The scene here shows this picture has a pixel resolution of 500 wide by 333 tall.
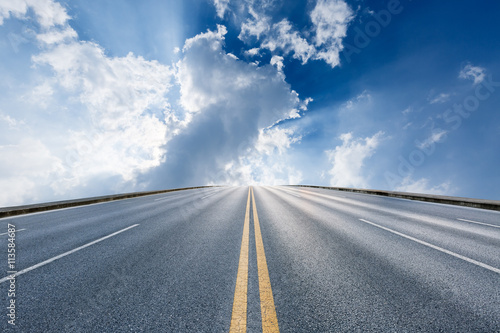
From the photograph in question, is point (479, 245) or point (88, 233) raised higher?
point (88, 233)

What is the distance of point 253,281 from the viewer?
266 centimetres

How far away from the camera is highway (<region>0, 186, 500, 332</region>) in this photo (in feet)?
6.41

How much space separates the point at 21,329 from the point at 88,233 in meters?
3.72

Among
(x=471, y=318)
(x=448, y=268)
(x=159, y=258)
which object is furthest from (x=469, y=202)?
(x=159, y=258)

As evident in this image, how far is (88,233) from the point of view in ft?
16.5

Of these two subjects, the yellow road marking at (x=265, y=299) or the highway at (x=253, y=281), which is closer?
the yellow road marking at (x=265, y=299)

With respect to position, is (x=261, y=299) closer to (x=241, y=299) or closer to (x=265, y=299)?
(x=265, y=299)

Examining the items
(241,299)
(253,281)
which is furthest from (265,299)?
(253,281)

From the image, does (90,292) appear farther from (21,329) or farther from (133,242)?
(133,242)

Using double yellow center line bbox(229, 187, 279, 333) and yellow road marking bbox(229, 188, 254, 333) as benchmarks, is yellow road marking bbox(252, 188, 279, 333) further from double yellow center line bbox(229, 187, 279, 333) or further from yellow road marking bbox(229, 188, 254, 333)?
yellow road marking bbox(229, 188, 254, 333)

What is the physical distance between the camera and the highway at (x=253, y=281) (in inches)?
77.0

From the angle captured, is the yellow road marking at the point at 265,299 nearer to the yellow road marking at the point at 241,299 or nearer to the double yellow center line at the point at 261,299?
the double yellow center line at the point at 261,299

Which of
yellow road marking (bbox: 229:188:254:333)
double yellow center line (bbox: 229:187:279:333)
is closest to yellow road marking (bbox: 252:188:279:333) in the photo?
double yellow center line (bbox: 229:187:279:333)

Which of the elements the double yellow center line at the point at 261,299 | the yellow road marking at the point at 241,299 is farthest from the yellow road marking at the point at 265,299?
the yellow road marking at the point at 241,299
